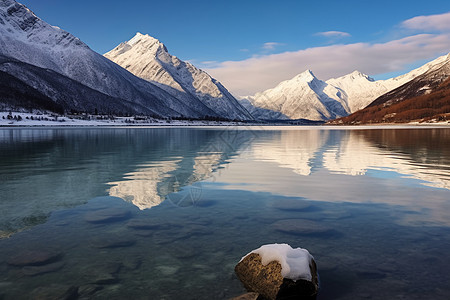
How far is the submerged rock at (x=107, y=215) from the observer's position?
14.6m

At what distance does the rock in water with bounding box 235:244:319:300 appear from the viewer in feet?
27.1

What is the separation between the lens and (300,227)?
13586 mm

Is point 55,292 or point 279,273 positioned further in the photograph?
point 55,292

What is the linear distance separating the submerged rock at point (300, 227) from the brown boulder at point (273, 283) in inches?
161

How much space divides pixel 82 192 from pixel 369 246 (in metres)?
15.7

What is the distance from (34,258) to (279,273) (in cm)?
728

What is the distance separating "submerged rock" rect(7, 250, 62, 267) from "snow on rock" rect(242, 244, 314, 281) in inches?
245

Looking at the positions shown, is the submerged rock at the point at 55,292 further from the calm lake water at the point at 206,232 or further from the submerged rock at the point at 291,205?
the submerged rock at the point at 291,205

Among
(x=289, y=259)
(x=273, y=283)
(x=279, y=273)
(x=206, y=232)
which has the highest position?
(x=289, y=259)

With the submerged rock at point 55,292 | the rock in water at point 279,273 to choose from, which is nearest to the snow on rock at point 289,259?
the rock in water at point 279,273

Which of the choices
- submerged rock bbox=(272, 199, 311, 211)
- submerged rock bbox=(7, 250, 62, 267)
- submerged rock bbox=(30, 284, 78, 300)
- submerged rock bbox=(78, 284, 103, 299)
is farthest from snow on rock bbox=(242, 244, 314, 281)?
submerged rock bbox=(272, 199, 311, 211)

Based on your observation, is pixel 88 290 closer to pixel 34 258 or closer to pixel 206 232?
pixel 34 258

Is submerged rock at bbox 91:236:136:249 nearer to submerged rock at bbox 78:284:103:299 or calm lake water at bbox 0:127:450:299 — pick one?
calm lake water at bbox 0:127:450:299

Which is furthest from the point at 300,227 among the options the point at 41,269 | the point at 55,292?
the point at 41,269
